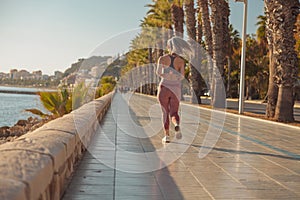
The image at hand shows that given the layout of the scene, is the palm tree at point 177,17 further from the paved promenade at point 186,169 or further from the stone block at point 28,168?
the stone block at point 28,168

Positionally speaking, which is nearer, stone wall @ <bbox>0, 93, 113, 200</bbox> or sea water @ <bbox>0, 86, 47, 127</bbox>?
stone wall @ <bbox>0, 93, 113, 200</bbox>

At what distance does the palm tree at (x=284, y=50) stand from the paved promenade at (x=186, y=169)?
494 cm

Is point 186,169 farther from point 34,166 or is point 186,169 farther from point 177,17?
point 177,17

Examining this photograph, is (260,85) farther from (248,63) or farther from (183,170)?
(183,170)

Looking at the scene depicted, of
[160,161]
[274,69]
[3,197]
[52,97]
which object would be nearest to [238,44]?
[274,69]

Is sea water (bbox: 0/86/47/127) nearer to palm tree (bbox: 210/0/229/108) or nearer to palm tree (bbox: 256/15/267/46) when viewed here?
palm tree (bbox: 210/0/229/108)

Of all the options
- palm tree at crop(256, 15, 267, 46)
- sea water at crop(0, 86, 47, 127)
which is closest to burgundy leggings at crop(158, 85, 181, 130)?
sea water at crop(0, 86, 47, 127)

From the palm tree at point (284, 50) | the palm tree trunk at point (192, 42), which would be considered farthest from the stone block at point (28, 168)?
the palm tree trunk at point (192, 42)

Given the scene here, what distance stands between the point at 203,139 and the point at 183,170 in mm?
3084

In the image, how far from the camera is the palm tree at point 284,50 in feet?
40.2

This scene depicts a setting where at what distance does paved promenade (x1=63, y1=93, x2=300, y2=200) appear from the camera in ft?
12.6

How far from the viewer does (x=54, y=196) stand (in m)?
3.09

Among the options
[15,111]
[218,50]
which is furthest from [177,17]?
[15,111]

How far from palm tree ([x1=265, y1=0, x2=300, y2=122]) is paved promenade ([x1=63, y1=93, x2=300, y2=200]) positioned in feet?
16.2
